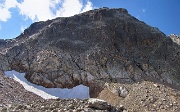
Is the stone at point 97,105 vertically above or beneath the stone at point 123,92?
beneath

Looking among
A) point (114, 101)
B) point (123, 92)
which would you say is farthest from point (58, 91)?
point (123, 92)

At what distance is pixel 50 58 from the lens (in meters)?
49.9

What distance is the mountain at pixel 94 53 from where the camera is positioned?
47281mm

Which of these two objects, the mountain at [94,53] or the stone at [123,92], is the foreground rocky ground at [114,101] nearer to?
the stone at [123,92]

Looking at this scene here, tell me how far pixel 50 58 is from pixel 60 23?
41.2 ft

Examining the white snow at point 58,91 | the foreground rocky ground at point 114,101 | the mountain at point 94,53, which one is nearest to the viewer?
the foreground rocky ground at point 114,101

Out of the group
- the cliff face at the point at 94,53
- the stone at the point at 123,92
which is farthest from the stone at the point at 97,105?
the cliff face at the point at 94,53

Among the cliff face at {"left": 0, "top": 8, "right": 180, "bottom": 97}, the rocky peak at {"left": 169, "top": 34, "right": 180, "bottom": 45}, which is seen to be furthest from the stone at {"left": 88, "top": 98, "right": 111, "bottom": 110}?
the rocky peak at {"left": 169, "top": 34, "right": 180, "bottom": 45}

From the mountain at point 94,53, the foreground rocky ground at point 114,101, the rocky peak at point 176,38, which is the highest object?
the rocky peak at point 176,38

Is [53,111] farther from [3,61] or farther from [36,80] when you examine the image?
[3,61]

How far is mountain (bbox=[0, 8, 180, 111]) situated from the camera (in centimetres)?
4728

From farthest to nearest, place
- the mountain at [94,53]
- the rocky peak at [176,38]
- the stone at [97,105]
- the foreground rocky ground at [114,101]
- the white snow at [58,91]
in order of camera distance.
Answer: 1. the rocky peak at [176,38]
2. the mountain at [94,53]
3. the white snow at [58,91]
4. the stone at [97,105]
5. the foreground rocky ground at [114,101]

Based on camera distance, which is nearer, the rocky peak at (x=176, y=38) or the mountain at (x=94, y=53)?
the mountain at (x=94, y=53)

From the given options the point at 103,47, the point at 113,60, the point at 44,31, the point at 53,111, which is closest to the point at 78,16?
the point at 44,31
